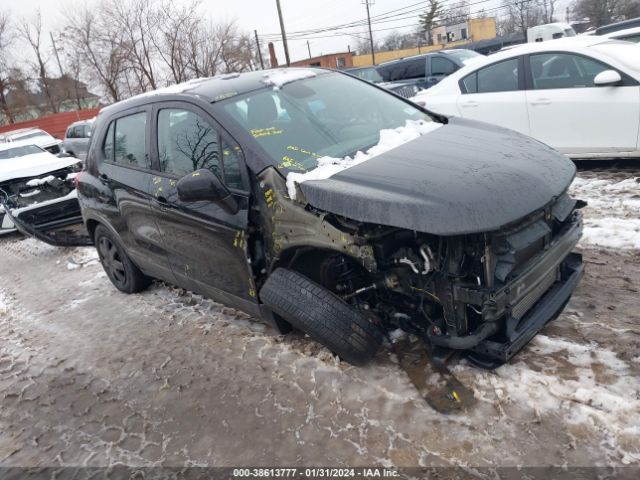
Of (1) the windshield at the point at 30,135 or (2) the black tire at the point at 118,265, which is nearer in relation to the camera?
(2) the black tire at the point at 118,265

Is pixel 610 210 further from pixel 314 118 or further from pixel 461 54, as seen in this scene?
pixel 461 54

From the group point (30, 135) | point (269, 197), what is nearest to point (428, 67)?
point (269, 197)

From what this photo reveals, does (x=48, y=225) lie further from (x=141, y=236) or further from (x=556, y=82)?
(x=556, y=82)

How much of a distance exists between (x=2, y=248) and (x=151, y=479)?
7239mm

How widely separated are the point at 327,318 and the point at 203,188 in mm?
1068

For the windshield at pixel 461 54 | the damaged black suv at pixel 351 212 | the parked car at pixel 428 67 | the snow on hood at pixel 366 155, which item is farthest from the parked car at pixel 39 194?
the windshield at pixel 461 54

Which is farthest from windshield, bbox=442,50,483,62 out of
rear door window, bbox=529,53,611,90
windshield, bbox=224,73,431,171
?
windshield, bbox=224,73,431,171

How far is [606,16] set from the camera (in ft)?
148

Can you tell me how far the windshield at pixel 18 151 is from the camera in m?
10.5

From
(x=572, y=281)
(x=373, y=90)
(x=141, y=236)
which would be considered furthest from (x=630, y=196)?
(x=141, y=236)

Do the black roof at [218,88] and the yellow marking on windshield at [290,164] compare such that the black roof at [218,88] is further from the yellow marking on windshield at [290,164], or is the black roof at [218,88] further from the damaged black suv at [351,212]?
the yellow marking on windshield at [290,164]

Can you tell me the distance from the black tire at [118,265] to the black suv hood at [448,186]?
283cm

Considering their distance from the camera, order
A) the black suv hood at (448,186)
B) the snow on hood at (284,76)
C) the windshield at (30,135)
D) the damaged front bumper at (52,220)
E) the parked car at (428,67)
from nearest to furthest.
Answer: the black suv hood at (448,186) < the snow on hood at (284,76) < the damaged front bumper at (52,220) < the parked car at (428,67) < the windshield at (30,135)

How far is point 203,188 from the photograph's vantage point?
122 inches
